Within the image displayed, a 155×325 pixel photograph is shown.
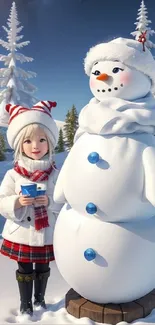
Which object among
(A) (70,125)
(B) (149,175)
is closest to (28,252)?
(B) (149,175)

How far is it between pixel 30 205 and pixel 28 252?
0.36m

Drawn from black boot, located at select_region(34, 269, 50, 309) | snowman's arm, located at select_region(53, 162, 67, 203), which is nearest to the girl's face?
snowman's arm, located at select_region(53, 162, 67, 203)

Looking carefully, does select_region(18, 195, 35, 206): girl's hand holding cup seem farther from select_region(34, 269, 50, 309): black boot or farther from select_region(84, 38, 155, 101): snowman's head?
select_region(84, 38, 155, 101): snowman's head

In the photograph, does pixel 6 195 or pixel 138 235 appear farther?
pixel 6 195

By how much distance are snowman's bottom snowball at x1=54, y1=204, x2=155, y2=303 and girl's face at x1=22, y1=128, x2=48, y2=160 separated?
2.05 feet

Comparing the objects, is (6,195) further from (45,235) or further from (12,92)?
(12,92)

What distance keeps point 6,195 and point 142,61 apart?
1474 millimetres

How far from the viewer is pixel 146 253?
8.88 ft

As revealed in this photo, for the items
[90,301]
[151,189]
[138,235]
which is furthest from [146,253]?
[90,301]

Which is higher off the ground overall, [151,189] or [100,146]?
[100,146]

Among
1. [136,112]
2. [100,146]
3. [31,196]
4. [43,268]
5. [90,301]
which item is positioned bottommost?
[90,301]

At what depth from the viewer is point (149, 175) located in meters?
2.63

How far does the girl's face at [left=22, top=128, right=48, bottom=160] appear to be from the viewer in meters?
3.15

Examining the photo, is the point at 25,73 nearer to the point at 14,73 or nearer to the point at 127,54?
the point at 14,73
